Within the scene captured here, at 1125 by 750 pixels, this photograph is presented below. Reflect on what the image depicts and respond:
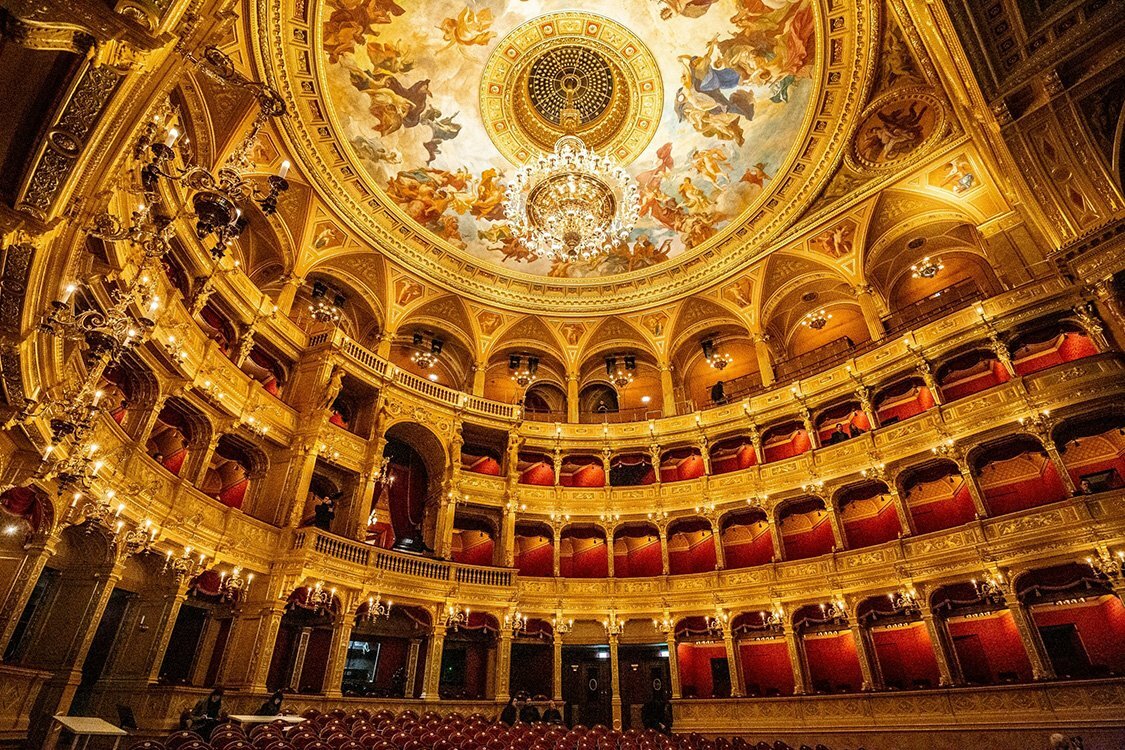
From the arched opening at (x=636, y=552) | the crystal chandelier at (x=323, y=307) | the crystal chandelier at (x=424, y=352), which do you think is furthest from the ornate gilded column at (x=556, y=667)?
the crystal chandelier at (x=323, y=307)

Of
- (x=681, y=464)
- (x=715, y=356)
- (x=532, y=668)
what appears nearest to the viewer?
(x=532, y=668)

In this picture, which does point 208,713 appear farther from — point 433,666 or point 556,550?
point 556,550

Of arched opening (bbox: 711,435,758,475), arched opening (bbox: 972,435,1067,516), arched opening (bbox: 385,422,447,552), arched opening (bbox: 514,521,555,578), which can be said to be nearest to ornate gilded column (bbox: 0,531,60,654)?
arched opening (bbox: 385,422,447,552)

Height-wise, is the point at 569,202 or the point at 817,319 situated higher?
the point at 817,319

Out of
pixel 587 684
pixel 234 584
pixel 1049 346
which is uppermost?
pixel 1049 346

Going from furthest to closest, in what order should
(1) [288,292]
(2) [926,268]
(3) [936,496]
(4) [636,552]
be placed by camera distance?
(4) [636,552], (2) [926,268], (1) [288,292], (3) [936,496]

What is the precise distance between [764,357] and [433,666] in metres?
15.0

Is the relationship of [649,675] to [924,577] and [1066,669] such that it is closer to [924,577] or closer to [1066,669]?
[924,577]

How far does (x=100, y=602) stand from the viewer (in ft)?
36.0

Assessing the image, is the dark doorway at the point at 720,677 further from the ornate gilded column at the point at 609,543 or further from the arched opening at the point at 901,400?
the arched opening at the point at 901,400

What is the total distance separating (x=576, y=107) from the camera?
19062mm

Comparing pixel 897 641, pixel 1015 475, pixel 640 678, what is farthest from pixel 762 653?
pixel 1015 475

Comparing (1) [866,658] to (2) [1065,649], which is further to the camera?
(1) [866,658]

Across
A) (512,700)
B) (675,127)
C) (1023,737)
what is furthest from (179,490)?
(1023,737)
